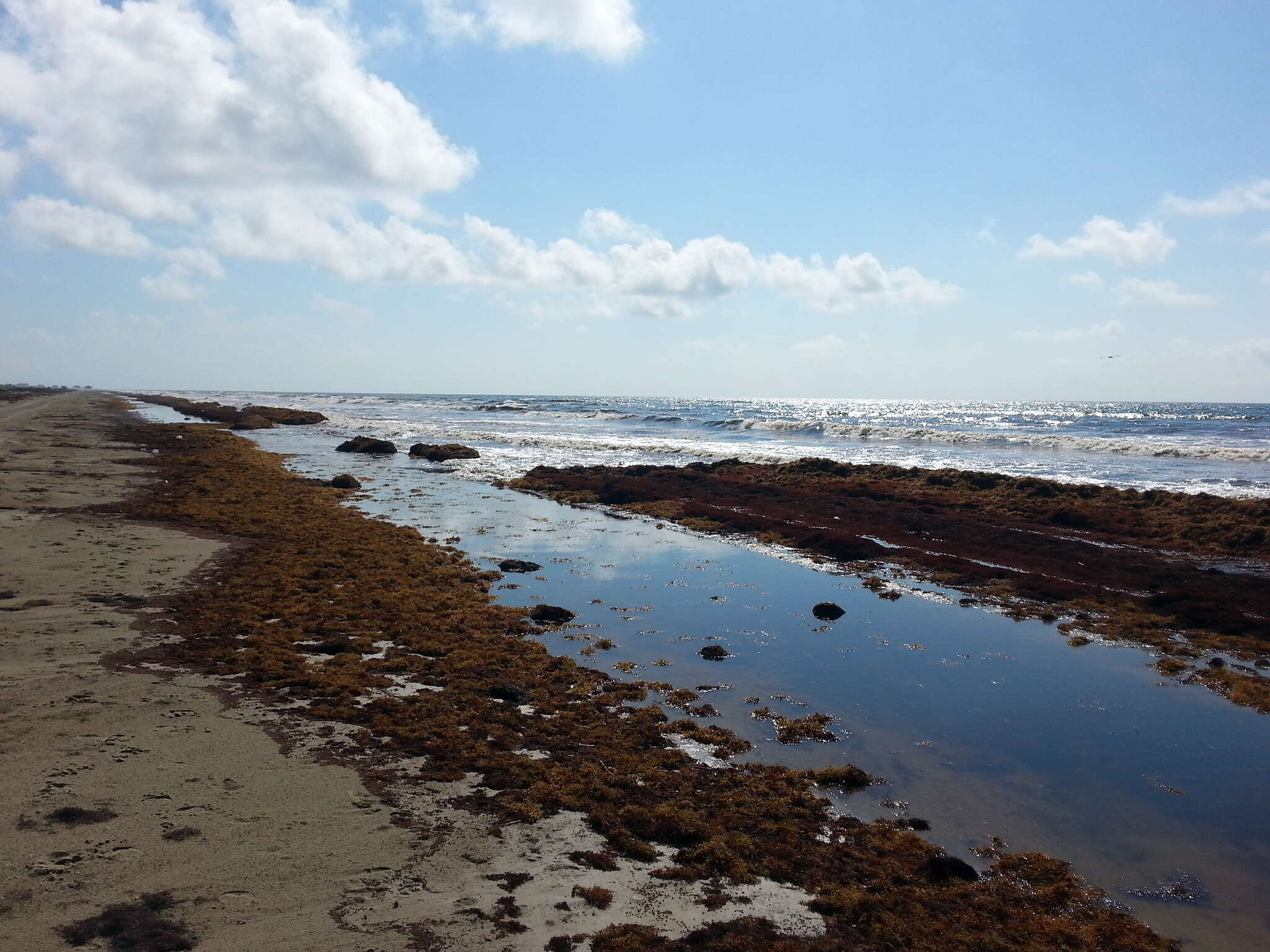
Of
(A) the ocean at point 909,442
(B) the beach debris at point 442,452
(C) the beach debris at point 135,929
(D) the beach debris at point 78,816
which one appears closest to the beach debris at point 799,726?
(C) the beach debris at point 135,929

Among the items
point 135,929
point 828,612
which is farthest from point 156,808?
point 828,612

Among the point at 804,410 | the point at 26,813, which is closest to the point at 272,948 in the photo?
the point at 26,813

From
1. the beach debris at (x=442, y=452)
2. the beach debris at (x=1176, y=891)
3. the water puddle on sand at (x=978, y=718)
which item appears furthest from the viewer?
the beach debris at (x=442, y=452)

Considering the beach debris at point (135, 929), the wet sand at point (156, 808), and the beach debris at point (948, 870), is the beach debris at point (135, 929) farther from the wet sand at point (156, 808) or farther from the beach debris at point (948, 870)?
the beach debris at point (948, 870)

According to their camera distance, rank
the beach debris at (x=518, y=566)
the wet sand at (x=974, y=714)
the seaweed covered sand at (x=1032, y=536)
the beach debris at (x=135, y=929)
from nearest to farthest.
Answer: the beach debris at (x=135, y=929), the wet sand at (x=974, y=714), the seaweed covered sand at (x=1032, y=536), the beach debris at (x=518, y=566)

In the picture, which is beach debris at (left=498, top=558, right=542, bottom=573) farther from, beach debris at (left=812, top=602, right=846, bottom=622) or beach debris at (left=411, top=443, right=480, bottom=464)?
beach debris at (left=411, top=443, right=480, bottom=464)

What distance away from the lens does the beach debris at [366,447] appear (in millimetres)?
54906

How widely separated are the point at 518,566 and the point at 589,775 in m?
12.0

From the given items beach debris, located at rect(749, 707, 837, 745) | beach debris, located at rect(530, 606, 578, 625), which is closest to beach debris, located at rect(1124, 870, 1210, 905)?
beach debris, located at rect(749, 707, 837, 745)

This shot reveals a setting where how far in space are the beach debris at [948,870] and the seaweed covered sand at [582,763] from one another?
20 mm

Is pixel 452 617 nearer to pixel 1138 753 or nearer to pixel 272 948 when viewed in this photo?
pixel 272 948

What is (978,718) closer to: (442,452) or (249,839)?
(249,839)

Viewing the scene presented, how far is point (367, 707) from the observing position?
1073 cm

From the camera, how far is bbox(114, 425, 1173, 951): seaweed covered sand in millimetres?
6734
